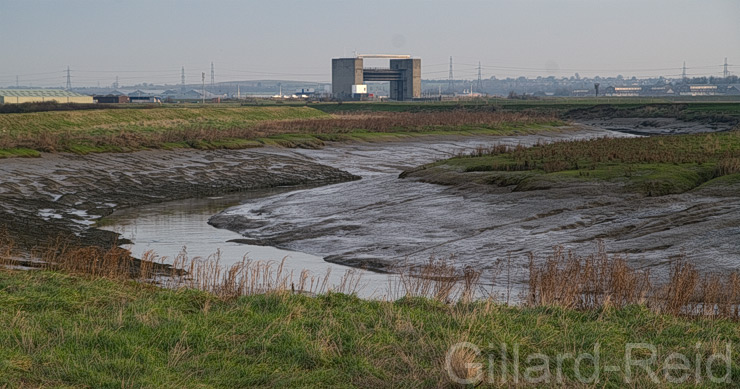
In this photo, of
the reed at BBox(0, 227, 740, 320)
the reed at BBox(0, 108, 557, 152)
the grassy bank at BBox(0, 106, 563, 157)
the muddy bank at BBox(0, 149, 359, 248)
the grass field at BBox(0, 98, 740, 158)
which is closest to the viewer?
the reed at BBox(0, 227, 740, 320)

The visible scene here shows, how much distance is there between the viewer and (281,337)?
10938 millimetres

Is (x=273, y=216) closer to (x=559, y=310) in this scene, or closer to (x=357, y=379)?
(x=559, y=310)

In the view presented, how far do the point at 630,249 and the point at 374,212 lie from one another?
427 inches

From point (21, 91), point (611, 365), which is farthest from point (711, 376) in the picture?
point (21, 91)

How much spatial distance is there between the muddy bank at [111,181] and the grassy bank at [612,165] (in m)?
10.9

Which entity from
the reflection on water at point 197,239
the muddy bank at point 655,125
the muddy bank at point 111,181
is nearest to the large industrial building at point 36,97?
the muddy bank at point 655,125

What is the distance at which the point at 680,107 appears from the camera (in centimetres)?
10262

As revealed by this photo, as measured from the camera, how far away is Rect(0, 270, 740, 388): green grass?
31.0ft

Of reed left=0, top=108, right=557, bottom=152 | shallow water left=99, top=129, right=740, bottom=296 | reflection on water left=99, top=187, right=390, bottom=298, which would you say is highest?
reed left=0, top=108, right=557, bottom=152

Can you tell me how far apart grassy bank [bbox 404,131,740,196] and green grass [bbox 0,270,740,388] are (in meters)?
15.3

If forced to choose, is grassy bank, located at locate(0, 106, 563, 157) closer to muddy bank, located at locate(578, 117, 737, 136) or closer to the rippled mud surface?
muddy bank, located at locate(578, 117, 737, 136)

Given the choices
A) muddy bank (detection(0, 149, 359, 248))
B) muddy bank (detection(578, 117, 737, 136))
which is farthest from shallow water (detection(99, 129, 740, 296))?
muddy bank (detection(578, 117, 737, 136))

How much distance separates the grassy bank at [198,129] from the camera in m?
48.9

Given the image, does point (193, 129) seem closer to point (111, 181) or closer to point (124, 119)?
point (124, 119)
